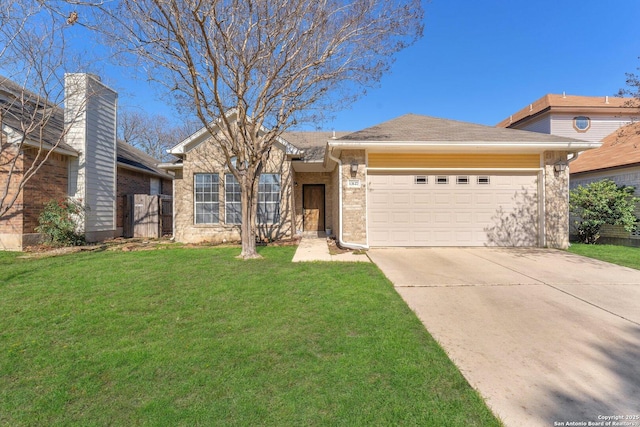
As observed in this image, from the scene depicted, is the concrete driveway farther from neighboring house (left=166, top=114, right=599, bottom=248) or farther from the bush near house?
the bush near house

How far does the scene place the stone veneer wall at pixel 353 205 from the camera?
28.3ft

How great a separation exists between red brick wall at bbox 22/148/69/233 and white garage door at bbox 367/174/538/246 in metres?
10.4

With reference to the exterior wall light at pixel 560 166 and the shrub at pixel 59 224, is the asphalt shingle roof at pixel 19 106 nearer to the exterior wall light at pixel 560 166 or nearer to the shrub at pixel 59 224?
the shrub at pixel 59 224

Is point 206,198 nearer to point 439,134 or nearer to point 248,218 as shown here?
point 248,218

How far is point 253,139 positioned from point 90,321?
5244 mm

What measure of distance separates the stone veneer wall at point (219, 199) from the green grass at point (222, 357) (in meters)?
5.79

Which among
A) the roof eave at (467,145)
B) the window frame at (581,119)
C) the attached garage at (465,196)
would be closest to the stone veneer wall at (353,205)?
the attached garage at (465,196)

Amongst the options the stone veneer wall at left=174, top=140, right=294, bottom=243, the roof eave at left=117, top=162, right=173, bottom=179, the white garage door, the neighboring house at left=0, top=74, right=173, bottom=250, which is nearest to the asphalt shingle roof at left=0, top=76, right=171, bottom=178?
the neighboring house at left=0, top=74, right=173, bottom=250

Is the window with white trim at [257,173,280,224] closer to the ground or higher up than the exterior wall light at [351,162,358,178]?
closer to the ground

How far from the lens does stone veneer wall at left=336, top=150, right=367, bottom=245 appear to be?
864cm

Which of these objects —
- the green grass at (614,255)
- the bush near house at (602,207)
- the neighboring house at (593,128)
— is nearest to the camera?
the green grass at (614,255)

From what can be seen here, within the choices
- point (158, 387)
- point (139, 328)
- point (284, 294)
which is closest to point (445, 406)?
point (158, 387)

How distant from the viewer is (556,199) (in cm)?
878

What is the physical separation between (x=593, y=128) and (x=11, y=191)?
1128 inches
